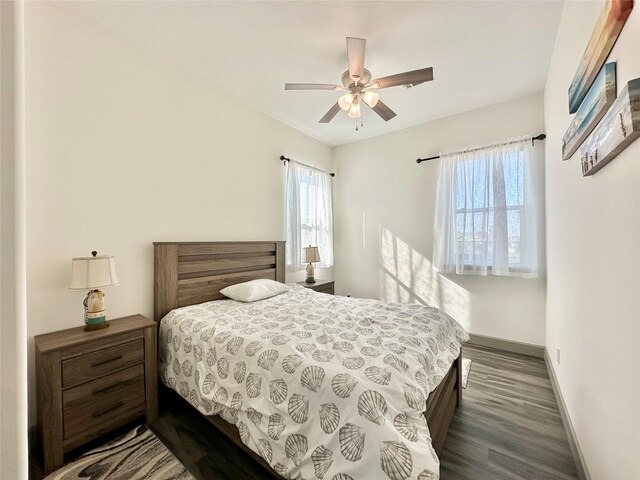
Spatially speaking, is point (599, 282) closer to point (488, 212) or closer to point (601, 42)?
point (601, 42)

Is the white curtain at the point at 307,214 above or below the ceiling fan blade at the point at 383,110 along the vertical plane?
below

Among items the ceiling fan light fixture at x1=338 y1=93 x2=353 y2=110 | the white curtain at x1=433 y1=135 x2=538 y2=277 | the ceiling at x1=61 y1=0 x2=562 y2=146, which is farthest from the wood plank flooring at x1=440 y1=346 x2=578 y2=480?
the ceiling at x1=61 y1=0 x2=562 y2=146

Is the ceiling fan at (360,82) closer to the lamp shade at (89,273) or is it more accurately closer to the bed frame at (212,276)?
the bed frame at (212,276)

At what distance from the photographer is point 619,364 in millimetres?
984

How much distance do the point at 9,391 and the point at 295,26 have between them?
242cm

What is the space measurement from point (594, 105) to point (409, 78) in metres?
1.16

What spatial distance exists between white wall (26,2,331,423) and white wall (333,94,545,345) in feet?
6.11

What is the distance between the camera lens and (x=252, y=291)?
2525 mm

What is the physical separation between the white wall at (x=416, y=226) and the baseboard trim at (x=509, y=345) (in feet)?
0.21

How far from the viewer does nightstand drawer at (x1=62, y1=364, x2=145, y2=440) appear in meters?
1.58

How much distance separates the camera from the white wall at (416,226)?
2965 mm

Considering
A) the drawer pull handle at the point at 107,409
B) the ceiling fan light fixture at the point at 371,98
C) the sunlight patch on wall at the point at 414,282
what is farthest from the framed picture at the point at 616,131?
the drawer pull handle at the point at 107,409

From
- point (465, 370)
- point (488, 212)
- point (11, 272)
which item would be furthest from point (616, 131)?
point (465, 370)


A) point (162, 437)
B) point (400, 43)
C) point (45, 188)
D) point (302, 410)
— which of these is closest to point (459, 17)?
point (400, 43)
